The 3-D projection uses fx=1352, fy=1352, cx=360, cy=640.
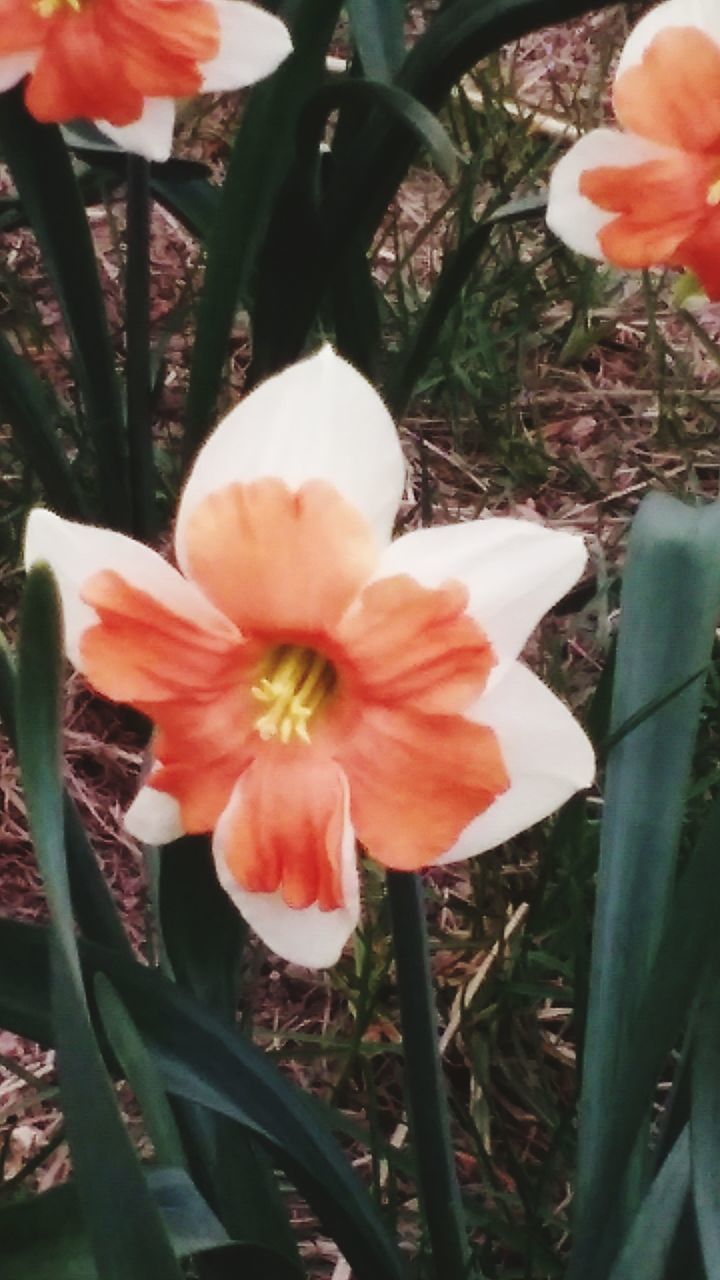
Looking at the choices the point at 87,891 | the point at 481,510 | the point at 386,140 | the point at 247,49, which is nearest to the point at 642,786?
the point at 87,891

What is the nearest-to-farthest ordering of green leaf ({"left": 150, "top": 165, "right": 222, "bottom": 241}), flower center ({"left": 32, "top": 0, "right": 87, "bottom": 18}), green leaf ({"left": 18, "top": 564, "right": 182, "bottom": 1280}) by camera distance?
1. green leaf ({"left": 18, "top": 564, "right": 182, "bottom": 1280})
2. flower center ({"left": 32, "top": 0, "right": 87, "bottom": 18})
3. green leaf ({"left": 150, "top": 165, "right": 222, "bottom": 241})

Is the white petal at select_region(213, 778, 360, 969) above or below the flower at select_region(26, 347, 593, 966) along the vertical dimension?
below

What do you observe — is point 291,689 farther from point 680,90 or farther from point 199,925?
point 680,90

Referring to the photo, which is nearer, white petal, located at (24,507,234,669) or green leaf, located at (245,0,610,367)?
white petal, located at (24,507,234,669)

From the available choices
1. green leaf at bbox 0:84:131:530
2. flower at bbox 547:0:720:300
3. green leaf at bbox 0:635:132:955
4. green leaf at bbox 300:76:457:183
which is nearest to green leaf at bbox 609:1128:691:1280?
green leaf at bbox 0:635:132:955

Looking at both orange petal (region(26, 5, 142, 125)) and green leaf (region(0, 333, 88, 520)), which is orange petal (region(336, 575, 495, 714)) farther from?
green leaf (region(0, 333, 88, 520))

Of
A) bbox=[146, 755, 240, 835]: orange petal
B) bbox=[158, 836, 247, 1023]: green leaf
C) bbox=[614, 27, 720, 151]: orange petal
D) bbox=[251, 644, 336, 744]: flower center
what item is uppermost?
bbox=[614, 27, 720, 151]: orange petal

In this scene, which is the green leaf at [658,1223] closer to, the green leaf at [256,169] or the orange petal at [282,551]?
the orange petal at [282,551]
